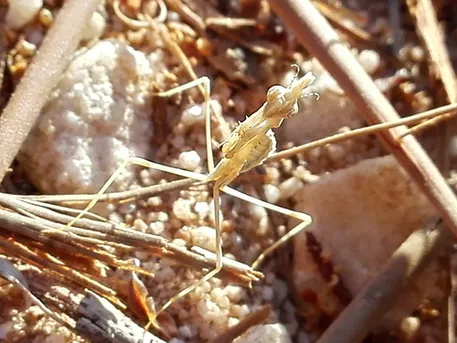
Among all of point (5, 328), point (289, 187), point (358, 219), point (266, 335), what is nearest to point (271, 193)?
point (289, 187)

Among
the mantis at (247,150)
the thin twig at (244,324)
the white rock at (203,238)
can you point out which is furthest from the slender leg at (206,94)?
the thin twig at (244,324)

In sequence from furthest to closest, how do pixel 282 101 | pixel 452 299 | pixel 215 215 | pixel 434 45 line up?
pixel 434 45
pixel 452 299
pixel 215 215
pixel 282 101

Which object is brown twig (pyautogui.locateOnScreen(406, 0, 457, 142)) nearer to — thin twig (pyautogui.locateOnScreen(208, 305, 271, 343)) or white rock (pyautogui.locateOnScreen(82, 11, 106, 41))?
thin twig (pyautogui.locateOnScreen(208, 305, 271, 343))

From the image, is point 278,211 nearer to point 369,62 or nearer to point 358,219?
point 358,219

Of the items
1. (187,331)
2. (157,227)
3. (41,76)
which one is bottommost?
(187,331)

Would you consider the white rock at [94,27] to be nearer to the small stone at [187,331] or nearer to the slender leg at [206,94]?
the slender leg at [206,94]

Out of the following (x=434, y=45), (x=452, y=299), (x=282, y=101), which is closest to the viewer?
(x=282, y=101)
